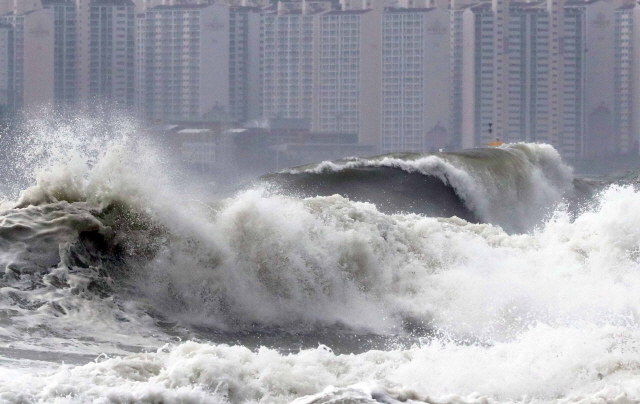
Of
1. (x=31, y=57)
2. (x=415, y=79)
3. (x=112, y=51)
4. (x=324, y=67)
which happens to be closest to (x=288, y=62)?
(x=324, y=67)

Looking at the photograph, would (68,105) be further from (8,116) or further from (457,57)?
(457,57)

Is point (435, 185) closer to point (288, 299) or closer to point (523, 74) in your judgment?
point (288, 299)

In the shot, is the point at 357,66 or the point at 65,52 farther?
the point at 357,66

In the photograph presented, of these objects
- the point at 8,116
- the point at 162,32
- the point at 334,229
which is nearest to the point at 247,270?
the point at 334,229

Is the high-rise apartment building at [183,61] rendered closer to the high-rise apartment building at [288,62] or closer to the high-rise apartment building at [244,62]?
the high-rise apartment building at [244,62]

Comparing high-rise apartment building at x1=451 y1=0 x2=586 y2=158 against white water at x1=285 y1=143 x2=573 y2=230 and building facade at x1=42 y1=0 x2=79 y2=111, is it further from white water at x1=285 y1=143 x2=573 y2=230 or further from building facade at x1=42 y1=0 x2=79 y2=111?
white water at x1=285 y1=143 x2=573 y2=230

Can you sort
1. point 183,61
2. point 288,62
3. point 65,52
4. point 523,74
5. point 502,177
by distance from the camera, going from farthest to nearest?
point 523,74
point 288,62
point 183,61
point 65,52
point 502,177
